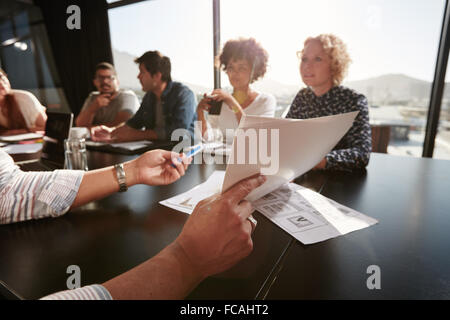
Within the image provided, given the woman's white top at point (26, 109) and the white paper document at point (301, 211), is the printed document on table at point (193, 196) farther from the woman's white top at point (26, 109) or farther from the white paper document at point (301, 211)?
the woman's white top at point (26, 109)

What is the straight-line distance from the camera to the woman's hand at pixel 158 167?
81 centimetres

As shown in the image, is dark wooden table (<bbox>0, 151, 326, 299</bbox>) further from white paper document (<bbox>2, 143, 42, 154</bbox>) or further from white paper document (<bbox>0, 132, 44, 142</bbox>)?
white paper document (<bbox>0, 132, 44, 142</bbox>)

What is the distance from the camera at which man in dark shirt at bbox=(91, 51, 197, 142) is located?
2.09 m

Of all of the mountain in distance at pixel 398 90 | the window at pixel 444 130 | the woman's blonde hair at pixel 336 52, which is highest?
the woman's blonde hair at pixel 336 52

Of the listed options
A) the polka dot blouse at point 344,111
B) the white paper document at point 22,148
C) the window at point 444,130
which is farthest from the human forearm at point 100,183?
the window at point 444,130

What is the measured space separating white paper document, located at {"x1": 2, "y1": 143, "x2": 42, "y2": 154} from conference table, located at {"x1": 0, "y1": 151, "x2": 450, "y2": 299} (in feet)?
3.17

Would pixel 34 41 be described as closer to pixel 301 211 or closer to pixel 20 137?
pixel 20 137

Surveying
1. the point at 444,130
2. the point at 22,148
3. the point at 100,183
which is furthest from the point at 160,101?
the point at 444,130

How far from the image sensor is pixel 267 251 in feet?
1.63

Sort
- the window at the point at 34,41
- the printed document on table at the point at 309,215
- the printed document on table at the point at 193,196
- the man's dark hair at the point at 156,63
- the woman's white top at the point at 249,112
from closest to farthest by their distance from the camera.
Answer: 1. the printed document on table at the point at 309,215
2. the printed document on table at the point at 193,196
3. the woman's white top at the point at 249,112
4. the man's dark hair at the point at 156,63
5. the window at the point at 34,41

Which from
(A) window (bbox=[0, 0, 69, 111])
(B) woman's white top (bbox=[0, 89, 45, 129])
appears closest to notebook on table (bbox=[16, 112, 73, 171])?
(B) woman's white top (bbox=[0, 89, 45, 129])

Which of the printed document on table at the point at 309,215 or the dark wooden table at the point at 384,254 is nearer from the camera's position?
the dark wooden table at the point at 384,254

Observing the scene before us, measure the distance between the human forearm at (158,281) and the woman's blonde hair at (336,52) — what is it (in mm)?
1584

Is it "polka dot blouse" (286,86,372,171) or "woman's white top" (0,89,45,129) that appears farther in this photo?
"woman's white top" (0,89,45,129)
